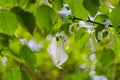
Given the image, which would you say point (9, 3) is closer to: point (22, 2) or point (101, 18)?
point (22, 2)

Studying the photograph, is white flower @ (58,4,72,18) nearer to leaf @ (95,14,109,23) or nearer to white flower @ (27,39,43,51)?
leaf @ (95,14,109,23)

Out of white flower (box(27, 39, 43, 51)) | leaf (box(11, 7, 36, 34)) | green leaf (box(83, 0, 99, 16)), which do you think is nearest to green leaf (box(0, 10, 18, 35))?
leaf (box(11, 7, 36, 34))

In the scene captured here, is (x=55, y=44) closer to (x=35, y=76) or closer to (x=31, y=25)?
(x=31, y=25)

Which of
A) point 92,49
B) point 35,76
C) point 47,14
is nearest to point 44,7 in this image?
point 47,14

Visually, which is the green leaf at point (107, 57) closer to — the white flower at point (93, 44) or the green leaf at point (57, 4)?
the white flower at point (93, 44)

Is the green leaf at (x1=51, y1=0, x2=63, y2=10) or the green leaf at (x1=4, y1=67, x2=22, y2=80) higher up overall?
the green leaf at (x1=51, y1=0, x2=63, y2=10)

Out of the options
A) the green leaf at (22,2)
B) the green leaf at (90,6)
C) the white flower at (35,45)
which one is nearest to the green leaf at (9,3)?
the green leaf at (22,2)
